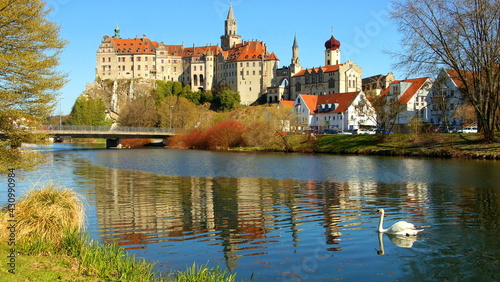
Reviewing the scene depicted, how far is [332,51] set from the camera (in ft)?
513

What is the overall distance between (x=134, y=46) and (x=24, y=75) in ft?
502

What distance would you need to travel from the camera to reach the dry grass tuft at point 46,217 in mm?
10656

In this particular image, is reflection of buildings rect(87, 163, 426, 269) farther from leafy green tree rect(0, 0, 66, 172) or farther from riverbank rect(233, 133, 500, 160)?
riverbank rect(233, 133, 500, 160)

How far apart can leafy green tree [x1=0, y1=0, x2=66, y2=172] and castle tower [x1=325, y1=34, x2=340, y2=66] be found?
144 m

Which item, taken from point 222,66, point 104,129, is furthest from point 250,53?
point 104,129

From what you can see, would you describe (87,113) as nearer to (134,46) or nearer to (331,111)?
(134,46)

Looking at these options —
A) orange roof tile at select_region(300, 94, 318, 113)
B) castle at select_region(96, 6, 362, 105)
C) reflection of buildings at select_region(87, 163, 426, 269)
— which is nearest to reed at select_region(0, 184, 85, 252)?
reflection of buildings at select_region(87, 163, 426, 269)

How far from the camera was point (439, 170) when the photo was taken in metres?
35.2

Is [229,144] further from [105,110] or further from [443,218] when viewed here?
[105,110]

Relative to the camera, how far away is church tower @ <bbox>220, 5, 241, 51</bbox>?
6791 inches

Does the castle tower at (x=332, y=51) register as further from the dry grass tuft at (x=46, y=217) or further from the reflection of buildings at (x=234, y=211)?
the dry grass tuft at (x=46, y=217)

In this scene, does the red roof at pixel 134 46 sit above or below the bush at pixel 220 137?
above

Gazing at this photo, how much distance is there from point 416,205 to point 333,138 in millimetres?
48918

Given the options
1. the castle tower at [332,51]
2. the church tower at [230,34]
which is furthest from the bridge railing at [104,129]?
the church tower at [230,34]
